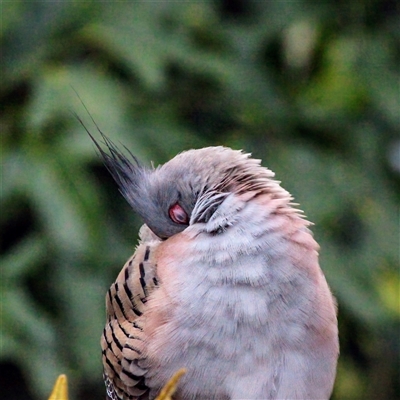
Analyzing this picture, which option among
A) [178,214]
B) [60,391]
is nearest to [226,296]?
[178,214]

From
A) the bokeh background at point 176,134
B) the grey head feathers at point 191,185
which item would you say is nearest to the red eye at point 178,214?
the grey head feathers at point 191,185

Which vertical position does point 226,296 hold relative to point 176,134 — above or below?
above

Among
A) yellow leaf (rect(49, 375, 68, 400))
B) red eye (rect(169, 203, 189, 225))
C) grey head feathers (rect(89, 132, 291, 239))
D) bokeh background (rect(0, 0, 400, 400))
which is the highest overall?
yellow leaf (rect(49, 375, 68, 400))

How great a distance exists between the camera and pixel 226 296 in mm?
1688

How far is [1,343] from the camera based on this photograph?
2516 mm

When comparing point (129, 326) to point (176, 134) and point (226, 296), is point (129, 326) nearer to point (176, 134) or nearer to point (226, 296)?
point (226, 296)

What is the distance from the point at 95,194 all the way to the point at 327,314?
1113 mm

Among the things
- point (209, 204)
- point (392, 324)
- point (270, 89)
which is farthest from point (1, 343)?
point (392, 324)

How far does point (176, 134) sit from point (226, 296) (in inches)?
49.5

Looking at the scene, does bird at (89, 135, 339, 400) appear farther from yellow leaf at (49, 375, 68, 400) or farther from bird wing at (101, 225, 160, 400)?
yellow leaf at (49, 375, 68, 400)

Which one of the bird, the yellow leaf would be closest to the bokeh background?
the bird

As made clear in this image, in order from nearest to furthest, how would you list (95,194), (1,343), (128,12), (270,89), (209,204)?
(209,204) < (1,343) < (95,194) < (128,12) < (270,89)

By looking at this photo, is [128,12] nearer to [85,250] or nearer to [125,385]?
[85,250]

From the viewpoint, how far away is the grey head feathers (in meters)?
1.78
